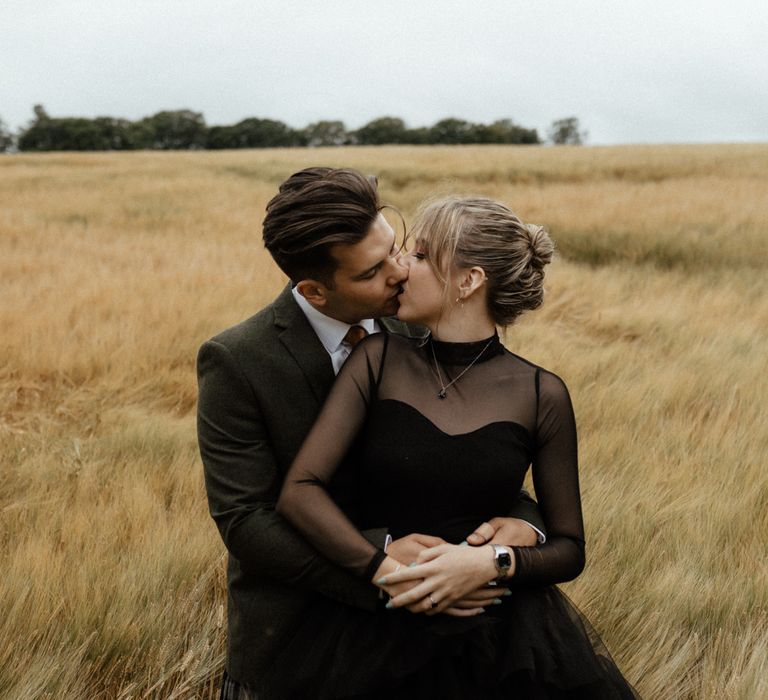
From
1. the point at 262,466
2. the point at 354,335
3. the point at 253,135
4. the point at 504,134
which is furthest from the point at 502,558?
the point at 253,135

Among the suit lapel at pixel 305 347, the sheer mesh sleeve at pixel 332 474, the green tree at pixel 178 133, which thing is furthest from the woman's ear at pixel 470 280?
the green tree at pixel 178 133

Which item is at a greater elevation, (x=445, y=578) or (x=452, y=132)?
(x=445, y=578)

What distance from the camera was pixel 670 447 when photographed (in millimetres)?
3377

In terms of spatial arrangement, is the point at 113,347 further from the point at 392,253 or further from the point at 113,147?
the point at 113,147

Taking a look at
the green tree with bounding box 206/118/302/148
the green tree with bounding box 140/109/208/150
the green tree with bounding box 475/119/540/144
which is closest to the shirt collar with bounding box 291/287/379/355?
the green tree with bounding box 475/119/540/144

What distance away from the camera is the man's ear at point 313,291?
6.02 feet

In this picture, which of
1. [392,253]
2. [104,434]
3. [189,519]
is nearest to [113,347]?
[104,434]

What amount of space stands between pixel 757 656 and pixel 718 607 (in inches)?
9.5

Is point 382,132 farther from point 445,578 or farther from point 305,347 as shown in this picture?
point 445,578

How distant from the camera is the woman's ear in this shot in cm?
176

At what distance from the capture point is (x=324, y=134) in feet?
218

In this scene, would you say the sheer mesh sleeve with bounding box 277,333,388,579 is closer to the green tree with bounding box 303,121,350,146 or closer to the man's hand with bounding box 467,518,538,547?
the man's hand with bounding box 467,518,538,547

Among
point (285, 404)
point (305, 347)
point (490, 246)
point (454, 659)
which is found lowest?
point (454, 659)

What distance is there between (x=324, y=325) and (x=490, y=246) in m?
0.47
